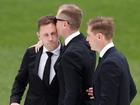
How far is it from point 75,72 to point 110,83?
65 cm

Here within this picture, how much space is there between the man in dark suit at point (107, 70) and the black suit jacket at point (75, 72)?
0.35 meters

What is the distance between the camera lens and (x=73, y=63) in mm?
7305

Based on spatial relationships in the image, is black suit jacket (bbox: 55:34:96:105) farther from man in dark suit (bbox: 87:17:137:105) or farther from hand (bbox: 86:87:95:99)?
man in dark suit (bbox: 87:17:137:105)

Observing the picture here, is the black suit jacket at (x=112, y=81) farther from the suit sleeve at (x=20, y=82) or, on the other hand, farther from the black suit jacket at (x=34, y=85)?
the suit sleeve at (x=20, y=82)

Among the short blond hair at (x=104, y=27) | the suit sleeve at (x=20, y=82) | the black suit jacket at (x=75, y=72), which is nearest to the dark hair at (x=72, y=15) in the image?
the black suit jacket at (x=75, y=72)

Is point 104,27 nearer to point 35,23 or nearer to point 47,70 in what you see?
point 47,70

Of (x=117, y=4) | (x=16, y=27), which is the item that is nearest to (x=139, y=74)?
(x=16, y=27)

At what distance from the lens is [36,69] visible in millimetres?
7953

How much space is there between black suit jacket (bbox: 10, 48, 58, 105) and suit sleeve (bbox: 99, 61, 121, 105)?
115 centimetres

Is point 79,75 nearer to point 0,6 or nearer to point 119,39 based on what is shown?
point 119,39

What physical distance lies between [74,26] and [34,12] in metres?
16.8

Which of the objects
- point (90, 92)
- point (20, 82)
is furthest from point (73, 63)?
point (20, 82)

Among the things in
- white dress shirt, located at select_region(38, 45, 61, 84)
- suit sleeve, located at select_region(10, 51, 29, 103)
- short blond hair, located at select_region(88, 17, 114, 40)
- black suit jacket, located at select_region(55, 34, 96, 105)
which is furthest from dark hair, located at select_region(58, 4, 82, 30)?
suit sleeve, located at select_region(10, 51, 29, 103)

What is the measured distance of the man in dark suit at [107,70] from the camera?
678cm
